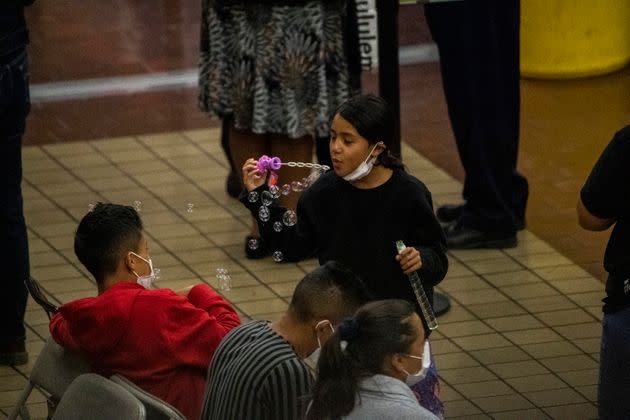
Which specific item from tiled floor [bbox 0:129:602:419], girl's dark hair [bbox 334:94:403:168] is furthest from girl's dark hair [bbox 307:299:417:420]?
tiled floor [bbox 0:129:602:419]

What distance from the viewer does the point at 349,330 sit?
379 centimetres

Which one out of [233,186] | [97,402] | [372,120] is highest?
[372,120]

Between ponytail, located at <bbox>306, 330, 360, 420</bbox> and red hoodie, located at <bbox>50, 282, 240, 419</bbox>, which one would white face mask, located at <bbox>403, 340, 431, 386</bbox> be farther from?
red hoodie, located at <bbox>50, 282, 240, 419</bbox>

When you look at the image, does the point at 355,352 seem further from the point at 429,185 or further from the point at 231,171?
the point at 429,185

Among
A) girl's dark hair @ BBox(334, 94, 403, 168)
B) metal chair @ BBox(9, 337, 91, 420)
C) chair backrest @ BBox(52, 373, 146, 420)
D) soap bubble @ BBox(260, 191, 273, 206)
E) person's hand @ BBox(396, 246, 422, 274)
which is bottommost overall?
metal chair @ BBox(9, 337, 91, 420)

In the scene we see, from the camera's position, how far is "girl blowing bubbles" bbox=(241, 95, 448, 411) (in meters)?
4.73

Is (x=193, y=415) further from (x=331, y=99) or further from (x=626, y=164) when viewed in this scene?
(x=331, y=99)

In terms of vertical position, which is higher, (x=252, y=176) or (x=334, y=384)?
(x=252, y=176)

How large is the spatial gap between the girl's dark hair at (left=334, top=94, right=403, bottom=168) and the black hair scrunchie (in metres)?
1.05

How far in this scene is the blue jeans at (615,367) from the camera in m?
4.62

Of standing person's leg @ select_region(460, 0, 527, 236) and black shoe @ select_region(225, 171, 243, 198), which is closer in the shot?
standing person's leg @ select_region(460, 0, 527, 236)

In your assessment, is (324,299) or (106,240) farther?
(106,240)

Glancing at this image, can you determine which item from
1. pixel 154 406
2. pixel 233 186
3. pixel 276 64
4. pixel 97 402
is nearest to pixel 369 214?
pixel 154 406

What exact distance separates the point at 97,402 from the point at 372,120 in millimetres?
1293
